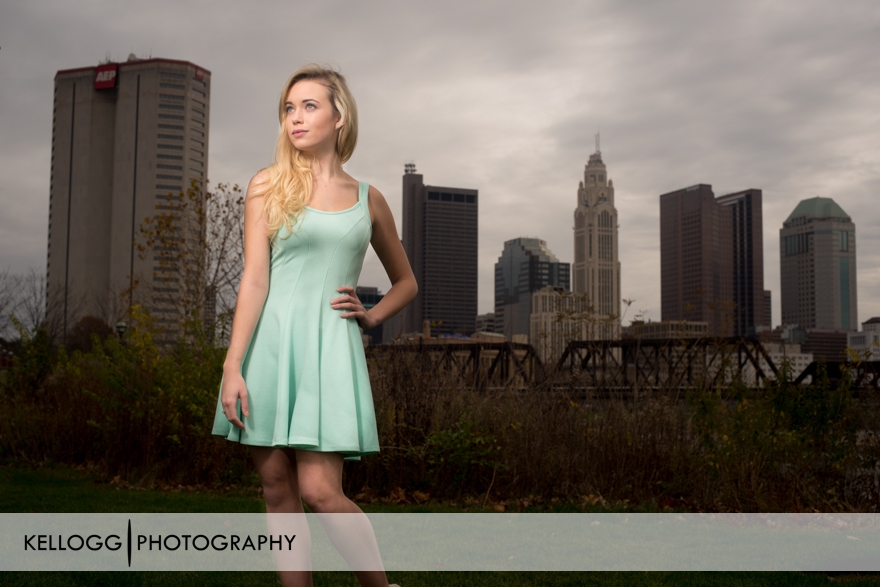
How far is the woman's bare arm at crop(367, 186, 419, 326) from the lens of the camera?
8.00 feet

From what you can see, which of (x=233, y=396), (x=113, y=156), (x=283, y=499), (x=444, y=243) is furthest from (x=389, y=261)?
(x=444, y=243)

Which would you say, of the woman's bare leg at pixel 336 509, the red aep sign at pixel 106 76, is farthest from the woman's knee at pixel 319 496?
the red aep sign at pixel 106 76

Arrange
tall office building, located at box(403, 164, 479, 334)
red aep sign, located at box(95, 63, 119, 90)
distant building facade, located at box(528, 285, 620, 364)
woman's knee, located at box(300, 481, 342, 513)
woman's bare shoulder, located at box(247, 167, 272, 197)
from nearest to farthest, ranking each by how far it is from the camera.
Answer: woman's knee, located at box(300, 481, 342, 513) < woman's bare shoulder, located at box(247, 167, 272, 197) < distant building facade, located at box(528, 285, 620, 364) < red aep sign, located at box(95, 63, 119, 90) < tall office building, located at box(403, 164, 479, 334)

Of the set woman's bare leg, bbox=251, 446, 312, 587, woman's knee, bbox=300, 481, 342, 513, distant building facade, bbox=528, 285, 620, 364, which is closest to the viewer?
woman's knee, bbox=300, 481, 342, 513

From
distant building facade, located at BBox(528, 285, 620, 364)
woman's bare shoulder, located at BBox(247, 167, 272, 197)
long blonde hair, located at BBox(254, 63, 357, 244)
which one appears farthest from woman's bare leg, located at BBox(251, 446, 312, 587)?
distant building facade, located at BBox(528, 285, 620, 364)

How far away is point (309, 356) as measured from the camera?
2.11m

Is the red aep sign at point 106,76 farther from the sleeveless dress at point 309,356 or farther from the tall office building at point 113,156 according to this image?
the sleeveless dress at point 309,356

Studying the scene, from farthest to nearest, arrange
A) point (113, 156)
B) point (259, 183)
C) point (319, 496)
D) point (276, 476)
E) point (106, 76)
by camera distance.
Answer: point (113, 156), point (106, 76), point (259, 183), point (276, 476), point (319, 496)

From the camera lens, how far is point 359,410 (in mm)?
2154

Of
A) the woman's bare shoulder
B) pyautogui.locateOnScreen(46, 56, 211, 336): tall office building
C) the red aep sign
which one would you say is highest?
the red aep sign

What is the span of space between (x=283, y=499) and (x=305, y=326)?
0.50 meters

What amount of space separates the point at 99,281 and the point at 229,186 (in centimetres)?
9708

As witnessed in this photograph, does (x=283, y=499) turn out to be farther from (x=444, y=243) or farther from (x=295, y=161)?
(x=444, y=243)

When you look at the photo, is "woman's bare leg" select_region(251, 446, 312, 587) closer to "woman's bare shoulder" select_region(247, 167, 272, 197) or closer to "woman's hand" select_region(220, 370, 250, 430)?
"woman's hand" select_region(220, 370, 250, 430)
